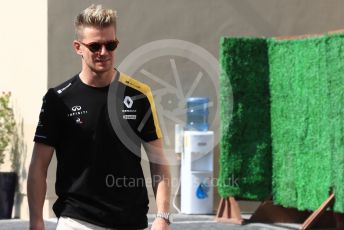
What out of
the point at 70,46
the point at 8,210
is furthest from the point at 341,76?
the point at 8,210

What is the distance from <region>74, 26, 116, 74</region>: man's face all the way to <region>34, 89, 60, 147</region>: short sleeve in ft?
0.84

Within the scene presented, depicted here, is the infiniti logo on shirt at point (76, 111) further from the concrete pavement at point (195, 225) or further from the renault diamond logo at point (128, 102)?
the concrete pavement at point (195, 225)

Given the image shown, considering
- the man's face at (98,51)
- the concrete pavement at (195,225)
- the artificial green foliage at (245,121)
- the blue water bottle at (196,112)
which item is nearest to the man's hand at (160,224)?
the man's face at (98,51)

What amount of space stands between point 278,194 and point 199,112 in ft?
6.23

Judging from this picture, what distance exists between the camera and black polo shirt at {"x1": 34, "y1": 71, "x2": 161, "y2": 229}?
4355mm

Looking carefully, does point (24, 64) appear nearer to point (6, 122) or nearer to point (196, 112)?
point (6, 122)

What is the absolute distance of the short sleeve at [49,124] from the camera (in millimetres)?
4457

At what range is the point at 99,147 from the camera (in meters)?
4.39

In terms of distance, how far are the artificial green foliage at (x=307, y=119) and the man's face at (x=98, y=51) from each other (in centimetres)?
563

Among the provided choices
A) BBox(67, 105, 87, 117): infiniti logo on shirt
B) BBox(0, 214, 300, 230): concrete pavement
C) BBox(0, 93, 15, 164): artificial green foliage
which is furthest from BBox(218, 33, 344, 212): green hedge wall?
BBox(67, 105, 87, 117): infiniti logo on shirt

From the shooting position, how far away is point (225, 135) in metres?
11.4

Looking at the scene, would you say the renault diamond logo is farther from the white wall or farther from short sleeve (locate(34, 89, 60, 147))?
the white wall

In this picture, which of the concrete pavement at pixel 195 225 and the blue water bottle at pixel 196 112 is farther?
the blue water bottle at pixel 196 112

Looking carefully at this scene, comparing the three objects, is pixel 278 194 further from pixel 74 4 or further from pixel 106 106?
pixel 106 106
